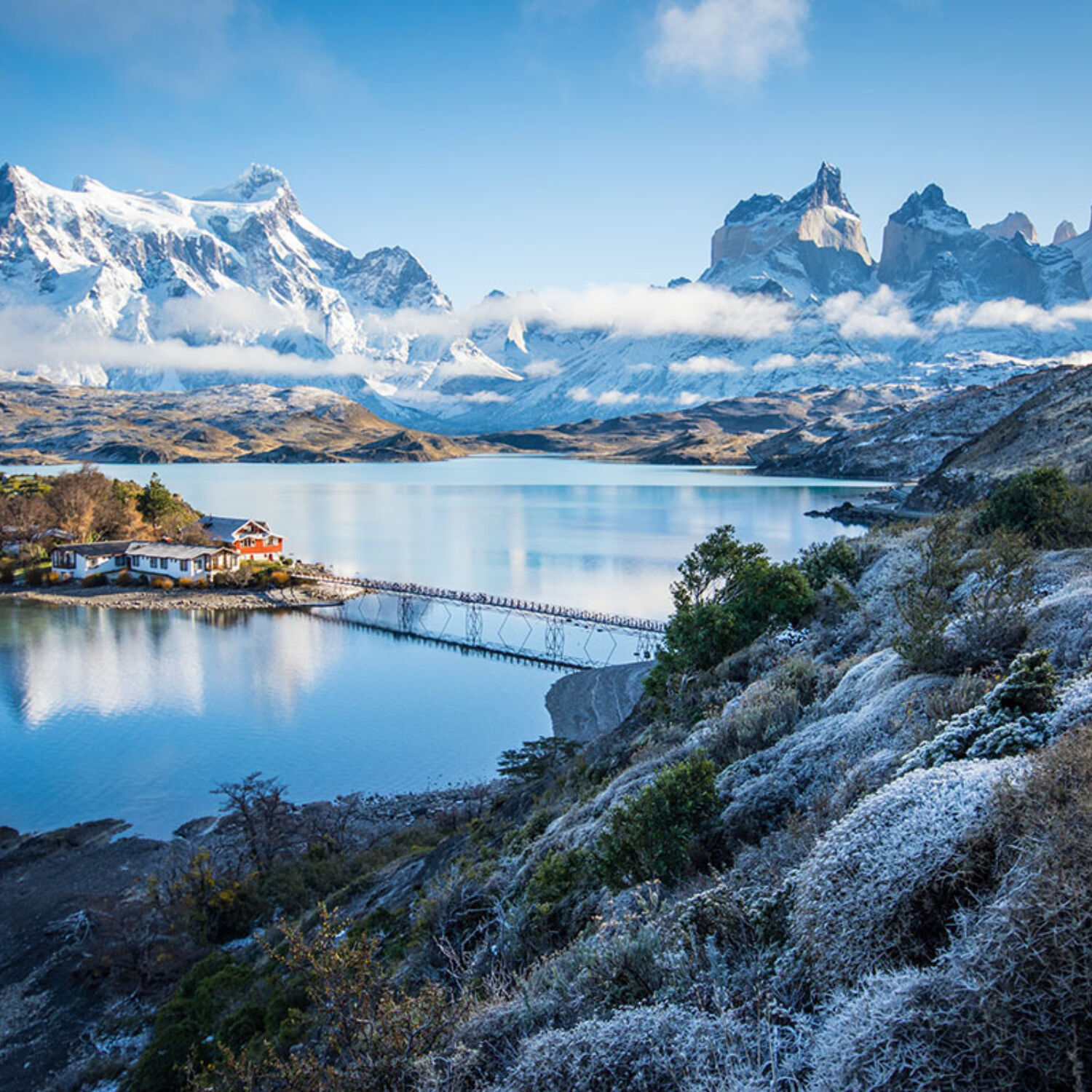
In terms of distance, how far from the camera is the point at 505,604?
153 feet

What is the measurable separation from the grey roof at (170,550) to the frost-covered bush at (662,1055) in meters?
58.7

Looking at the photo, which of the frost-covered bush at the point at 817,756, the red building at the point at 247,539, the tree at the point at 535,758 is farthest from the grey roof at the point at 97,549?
the frost-covered bush at the point at 817,756

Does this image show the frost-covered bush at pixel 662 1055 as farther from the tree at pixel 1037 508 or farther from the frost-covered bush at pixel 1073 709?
the tree at pixel 1037 508

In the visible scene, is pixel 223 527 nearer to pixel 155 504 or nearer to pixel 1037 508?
pixel 155 504

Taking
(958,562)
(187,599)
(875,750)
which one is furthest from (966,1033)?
(187,599)

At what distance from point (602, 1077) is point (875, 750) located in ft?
16.2

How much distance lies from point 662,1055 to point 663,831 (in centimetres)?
392

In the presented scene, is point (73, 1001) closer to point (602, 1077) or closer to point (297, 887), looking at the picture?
point (297, 887)

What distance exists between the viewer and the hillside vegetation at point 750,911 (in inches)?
159

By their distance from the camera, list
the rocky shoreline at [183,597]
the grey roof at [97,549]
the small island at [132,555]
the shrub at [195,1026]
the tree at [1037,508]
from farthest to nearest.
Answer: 1. the grey roof at [97,549]
2. the small island at [132,555]
3. the rocky shoreline at [183,597]
4. the tree at [1037,508]
5. the shrub at [195,1026]

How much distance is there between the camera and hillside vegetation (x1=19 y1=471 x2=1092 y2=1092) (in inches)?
159

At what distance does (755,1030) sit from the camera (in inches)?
185

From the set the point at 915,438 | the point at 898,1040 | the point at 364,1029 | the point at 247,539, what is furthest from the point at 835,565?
the point at 915,438

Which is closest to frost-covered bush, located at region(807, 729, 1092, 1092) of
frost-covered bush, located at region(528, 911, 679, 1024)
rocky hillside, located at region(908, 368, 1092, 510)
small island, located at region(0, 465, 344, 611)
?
frost-covered bush, located at region(528, 911, 679, 1024)
